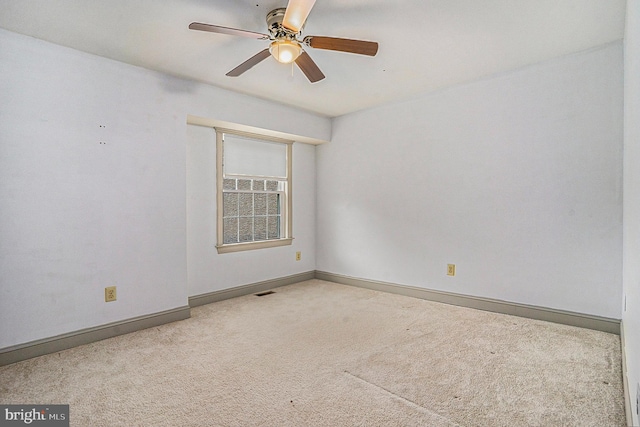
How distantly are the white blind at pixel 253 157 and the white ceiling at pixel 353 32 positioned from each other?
2.91 feet

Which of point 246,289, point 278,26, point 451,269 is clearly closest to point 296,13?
point 278,26

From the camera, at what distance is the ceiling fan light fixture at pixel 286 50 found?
90.0 inches

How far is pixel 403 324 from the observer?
10.2ft

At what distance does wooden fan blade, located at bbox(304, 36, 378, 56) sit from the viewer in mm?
2158

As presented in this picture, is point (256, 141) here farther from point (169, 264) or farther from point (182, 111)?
point (169, 264)

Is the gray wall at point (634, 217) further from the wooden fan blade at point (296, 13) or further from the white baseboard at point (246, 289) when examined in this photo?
the white baseboard at point (246, 289)

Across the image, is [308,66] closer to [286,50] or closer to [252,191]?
[286,50]

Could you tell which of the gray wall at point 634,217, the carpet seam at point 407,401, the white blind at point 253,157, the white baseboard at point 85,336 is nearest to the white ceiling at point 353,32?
the gray wall at point 634,217

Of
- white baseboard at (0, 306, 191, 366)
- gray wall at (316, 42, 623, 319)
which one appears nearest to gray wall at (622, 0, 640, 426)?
gray wall at (316, 42, 623, 319)

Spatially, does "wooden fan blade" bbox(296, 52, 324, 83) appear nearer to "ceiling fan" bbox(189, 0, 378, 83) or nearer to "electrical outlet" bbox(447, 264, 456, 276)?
"ceiling fan" bbox(189, 0, 378, 83)

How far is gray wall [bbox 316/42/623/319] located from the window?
0.90 m

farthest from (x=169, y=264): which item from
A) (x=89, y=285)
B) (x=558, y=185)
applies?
(x=558, y=185)

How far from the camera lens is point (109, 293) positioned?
2855 millimetres

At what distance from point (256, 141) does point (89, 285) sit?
247 centimetres
